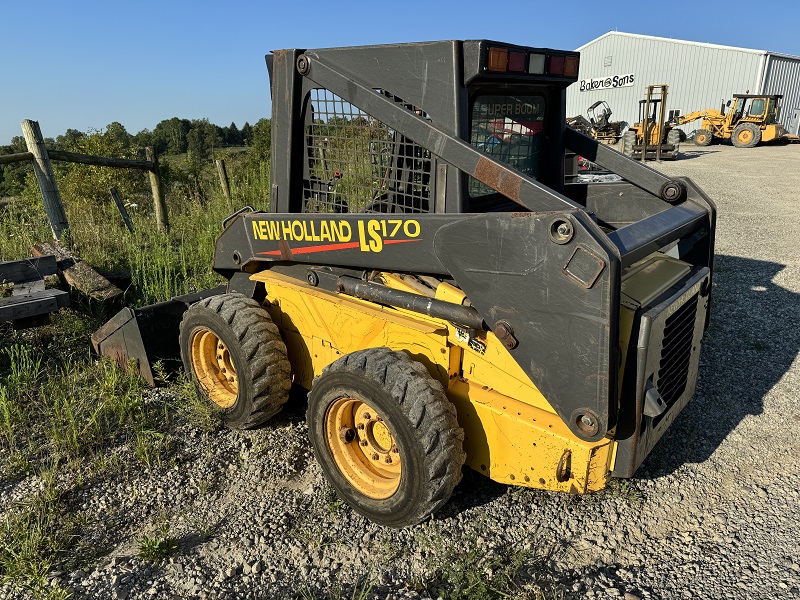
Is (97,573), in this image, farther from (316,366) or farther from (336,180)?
(336,180)

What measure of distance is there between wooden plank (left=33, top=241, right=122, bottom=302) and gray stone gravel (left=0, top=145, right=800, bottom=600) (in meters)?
2.27

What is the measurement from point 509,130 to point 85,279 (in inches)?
170

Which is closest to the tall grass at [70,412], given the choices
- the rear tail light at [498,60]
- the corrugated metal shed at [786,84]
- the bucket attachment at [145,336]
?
the bucket attachment at [145,336]

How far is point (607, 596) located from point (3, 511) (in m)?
3.10

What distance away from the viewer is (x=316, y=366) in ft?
11.9

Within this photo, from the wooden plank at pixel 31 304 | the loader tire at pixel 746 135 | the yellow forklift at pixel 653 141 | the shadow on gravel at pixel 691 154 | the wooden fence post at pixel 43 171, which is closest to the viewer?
the wooden plank at pixel 31 304

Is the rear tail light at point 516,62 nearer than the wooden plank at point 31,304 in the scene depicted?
Yes

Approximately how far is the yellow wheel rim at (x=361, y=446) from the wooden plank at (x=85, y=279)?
338 cm

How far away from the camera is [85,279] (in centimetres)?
546

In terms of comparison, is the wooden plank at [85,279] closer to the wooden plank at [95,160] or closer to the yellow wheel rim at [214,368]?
the wooden plank at [95,160]

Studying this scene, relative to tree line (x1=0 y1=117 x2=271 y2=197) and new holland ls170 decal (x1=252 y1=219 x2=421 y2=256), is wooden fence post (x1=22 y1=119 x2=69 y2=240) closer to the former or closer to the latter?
tree line (x1=0 y1=117 x2=271 y2=197)

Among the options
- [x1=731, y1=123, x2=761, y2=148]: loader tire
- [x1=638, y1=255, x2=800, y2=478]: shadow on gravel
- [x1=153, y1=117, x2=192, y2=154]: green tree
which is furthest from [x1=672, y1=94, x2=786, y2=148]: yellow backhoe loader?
[x1=153, y1=117, x2=192, y2=154]: green tree

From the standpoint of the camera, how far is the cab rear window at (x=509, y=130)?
2.96 metres

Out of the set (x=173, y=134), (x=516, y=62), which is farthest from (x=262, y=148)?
(x=173, y=134)
